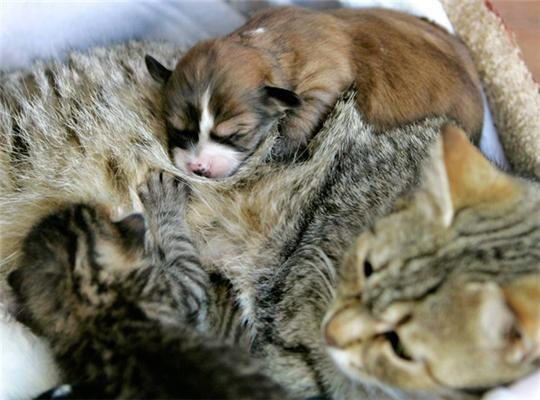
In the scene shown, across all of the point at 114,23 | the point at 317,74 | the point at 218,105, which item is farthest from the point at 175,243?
the point at 114,23

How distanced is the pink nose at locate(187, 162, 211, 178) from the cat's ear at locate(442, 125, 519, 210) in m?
0.63

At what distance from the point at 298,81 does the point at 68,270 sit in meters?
0.78

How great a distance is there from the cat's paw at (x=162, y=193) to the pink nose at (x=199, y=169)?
5cm

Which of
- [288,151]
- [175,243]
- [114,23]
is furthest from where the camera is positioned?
[114,23]

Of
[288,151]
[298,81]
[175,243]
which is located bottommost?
[175,243]

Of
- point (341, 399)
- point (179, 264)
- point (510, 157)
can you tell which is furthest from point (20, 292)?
point (510, 157)

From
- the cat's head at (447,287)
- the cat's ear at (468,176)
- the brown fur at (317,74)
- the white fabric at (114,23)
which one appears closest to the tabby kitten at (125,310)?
the cat's head at (447,287)

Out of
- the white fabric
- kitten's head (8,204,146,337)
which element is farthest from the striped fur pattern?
the white fabric

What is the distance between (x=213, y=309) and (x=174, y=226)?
23 centimetres

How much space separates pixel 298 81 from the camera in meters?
1.68

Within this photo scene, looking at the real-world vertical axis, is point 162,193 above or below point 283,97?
below

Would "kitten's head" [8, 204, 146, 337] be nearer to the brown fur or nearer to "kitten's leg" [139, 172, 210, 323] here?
"kitten's leg" [139, 172, 210, 323]

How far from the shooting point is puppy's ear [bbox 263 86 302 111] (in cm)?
155

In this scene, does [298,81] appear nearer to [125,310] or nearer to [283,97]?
[283,97]
